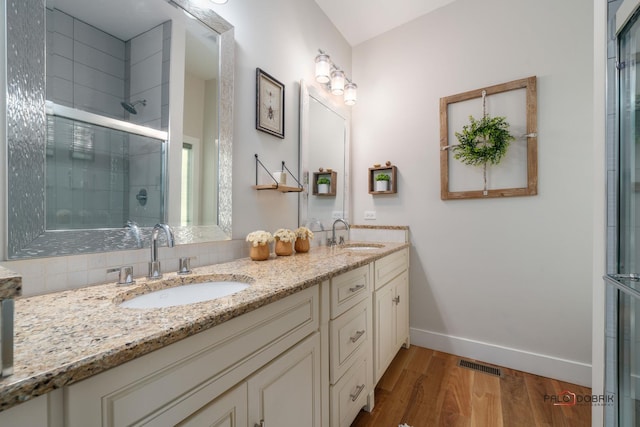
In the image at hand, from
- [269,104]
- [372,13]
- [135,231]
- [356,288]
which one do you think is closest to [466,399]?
[356,288]

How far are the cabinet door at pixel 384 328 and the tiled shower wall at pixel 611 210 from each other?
0.97 metres

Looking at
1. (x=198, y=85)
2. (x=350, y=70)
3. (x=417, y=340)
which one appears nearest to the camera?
(x=198, y=85)

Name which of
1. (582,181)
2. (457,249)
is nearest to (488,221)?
(457,249)

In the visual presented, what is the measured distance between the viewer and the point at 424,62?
2.30 metres

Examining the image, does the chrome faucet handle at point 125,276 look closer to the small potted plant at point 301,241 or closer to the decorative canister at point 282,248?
the decorative canister at point 282,248

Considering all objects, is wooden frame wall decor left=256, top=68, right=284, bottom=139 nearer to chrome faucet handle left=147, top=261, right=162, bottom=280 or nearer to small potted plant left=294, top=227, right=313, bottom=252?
small potted plant left=294, top=227, right=313, bottom=252

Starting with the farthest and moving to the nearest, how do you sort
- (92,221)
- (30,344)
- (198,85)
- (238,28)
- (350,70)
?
(350,70) < (238,28) < (198,85) < (92,221) < (30,344)

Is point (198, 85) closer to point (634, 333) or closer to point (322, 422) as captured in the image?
point (322, 422)

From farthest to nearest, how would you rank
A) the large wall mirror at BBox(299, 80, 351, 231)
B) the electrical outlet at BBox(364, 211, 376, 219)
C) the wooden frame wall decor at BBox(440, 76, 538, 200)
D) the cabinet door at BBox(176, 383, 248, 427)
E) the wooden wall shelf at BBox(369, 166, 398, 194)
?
the electrical outlet at BBox(364, 211, 376, 219) < the wooden wall shelf at BBox(369, 166, 398, 194) < the large wall mirror at BBox(299, 80, 351, 231) < the wooden frame wall decor at BBox(440, 76, 538, 200) < the cabinet door at BBox(176, 383, 248, 427)

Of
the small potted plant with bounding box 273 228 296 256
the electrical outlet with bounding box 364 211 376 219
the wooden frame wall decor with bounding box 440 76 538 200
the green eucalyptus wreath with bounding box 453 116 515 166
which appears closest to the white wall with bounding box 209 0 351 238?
the small potted plant with bounding box 273 228 296 256

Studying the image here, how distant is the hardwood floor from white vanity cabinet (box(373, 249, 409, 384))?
16 cm

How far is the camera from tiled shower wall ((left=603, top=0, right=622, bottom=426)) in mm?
1029

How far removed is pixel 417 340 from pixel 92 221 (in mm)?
2369

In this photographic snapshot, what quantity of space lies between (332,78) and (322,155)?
631 millimetres
